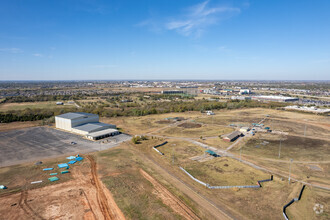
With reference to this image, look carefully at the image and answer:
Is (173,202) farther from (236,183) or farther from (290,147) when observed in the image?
(290,147)

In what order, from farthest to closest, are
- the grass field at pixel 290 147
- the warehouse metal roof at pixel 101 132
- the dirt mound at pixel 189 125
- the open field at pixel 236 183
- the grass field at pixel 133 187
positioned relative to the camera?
the dirt mound at pixel 189 125, the warehouse metal roof at pixel 101 132, the grass field at pixel 290 147, the open field at pixel 236 183, the grass field at pixel 133 187

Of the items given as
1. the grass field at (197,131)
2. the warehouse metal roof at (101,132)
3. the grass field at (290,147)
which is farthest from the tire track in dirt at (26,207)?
the grass field at (290,147)

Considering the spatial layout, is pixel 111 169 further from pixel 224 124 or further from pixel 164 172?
pixel 224 124

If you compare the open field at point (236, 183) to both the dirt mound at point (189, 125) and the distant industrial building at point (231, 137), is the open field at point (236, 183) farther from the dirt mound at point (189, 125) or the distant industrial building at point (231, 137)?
the dirt mound at point (189, 125)

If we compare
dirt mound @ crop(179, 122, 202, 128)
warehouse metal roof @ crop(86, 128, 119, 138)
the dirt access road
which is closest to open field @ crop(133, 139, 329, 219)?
the dirt access road

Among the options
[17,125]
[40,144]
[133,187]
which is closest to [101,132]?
[40,144]

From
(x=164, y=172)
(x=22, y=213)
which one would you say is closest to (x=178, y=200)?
(x=164, y=172)

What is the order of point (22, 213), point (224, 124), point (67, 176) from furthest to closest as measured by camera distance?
1. point (224, 124)
2. point (67, 176)
3. point (22, 213)

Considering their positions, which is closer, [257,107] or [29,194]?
[29,194]
